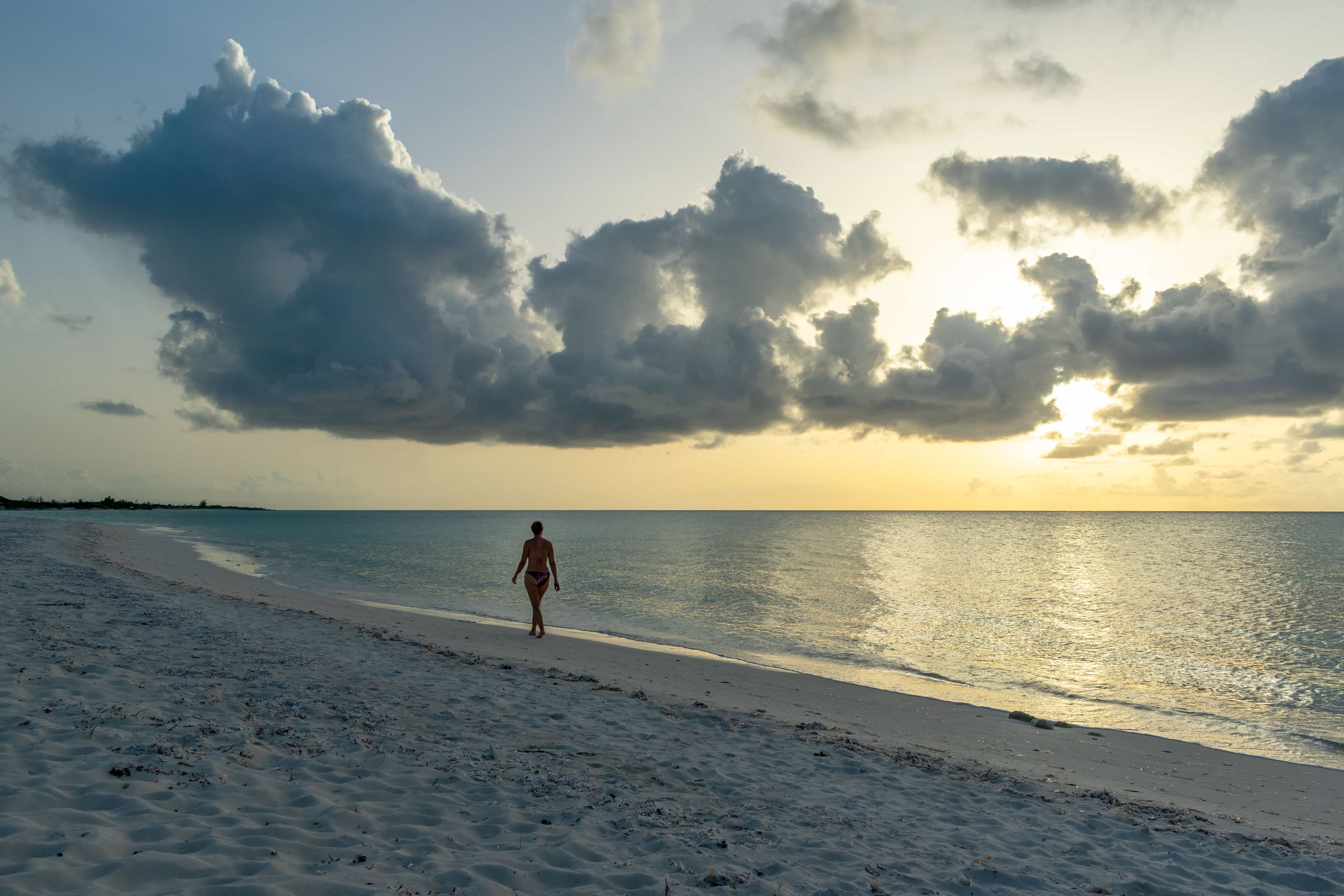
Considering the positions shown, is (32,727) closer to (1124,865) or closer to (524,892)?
(524,892)

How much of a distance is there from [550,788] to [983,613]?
28862mm

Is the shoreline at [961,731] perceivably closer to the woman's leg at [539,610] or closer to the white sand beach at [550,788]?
the white sand beach at [550,788]

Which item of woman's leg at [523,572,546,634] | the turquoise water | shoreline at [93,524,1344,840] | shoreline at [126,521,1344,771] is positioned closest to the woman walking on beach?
→ woman's leg at [523,572,546,634]

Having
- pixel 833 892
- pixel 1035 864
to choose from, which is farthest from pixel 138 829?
pixel 1035 864

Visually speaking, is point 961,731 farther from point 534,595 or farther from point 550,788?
point 534,595

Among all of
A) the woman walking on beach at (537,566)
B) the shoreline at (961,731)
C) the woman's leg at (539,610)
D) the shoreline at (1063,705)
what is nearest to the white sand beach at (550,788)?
the shoreline at (961,731)

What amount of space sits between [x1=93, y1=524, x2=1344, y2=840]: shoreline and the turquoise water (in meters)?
1.54

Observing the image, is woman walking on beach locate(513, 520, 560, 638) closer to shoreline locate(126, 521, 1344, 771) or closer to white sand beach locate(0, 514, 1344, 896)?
shoreline locate(126, 521, 1344, 771)

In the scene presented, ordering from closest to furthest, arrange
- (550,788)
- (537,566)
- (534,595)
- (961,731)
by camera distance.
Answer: (550,788) → (961,731) → (537,566) → (534,595)

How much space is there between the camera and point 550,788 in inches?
286

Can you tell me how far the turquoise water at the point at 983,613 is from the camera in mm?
16875

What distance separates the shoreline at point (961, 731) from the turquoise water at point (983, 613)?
5.06 feet

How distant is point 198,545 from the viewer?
5912cm

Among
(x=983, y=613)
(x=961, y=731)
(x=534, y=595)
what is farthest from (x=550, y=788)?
(x=983, y=613)
